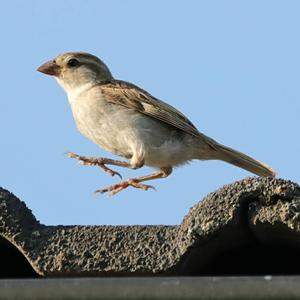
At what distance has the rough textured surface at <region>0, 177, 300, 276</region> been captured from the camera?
10.1 ft

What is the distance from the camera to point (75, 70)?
8.24 meters

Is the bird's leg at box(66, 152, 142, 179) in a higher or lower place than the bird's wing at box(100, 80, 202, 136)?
lower

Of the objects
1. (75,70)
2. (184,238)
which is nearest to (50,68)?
(75,70)

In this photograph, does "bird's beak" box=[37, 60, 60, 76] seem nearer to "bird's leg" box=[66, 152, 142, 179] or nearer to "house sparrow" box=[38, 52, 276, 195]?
"house sparrow" box=[38, 52, 276, 195]

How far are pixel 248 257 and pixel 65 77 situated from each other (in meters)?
5.04

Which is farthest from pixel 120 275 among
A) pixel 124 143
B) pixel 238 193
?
pixel 124 143

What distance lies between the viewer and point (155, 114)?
7.77 meters

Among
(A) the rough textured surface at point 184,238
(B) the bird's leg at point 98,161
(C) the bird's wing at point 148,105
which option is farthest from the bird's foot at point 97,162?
(A) the rough textured surface at point 184,238

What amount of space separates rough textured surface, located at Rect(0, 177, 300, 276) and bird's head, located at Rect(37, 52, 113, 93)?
4895 millimetres

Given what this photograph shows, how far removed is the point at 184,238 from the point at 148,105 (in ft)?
15.7

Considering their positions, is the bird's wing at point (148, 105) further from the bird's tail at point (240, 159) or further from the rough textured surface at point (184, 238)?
the rough textured surface at point (184, 238)

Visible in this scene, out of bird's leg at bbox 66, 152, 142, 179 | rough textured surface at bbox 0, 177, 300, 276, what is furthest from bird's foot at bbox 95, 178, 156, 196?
rough textured surface at bbox 0, 177, 300, 276

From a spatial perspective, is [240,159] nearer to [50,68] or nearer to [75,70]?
[75,70]

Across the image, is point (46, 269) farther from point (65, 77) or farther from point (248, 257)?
Answer: point (65, 77)
